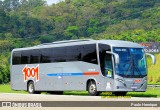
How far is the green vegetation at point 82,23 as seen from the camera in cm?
13325

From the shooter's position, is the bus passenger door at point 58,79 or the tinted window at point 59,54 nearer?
the tinted window at point 59,54

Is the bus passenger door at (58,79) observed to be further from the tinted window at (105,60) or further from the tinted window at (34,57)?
the tinted window at (105,60)

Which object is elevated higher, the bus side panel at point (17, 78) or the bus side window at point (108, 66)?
the bus side window at point (108, 66)

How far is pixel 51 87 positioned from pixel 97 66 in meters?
5.52

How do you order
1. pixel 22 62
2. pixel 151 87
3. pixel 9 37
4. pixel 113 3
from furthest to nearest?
pixel 113 3 → pixel 9 37 → pixel 151 87 → pixel 22 62

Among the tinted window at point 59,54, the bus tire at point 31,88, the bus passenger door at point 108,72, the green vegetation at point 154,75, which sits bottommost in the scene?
the green vegetation at point 154,75

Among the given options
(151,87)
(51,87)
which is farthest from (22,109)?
(151,87)

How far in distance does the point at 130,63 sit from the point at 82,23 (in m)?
133

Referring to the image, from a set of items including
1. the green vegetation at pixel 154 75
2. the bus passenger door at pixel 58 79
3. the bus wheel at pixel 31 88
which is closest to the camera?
the bus passenger door at pixel 58 79

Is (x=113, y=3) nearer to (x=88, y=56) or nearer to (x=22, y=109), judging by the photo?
(x=88, y=56)

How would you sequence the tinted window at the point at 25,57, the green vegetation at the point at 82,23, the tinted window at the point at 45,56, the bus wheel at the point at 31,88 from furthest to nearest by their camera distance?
the green vegetation at the point at 82,23 → the tinted window at the point at 25,57 → the bus wheel at the point at 31,88 → the tinted window at the point at 45,56

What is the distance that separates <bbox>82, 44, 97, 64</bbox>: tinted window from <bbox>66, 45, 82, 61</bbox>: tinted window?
47 centimetres

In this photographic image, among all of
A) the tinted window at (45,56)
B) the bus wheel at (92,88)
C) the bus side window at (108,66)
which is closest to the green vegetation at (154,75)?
the tinted window at (45,56)

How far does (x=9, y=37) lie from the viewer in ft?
458
